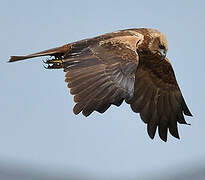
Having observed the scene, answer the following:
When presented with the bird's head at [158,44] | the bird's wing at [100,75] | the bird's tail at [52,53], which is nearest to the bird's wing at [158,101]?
the bird's head at [158,44]

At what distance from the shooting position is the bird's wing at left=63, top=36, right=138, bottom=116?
14.7 metres

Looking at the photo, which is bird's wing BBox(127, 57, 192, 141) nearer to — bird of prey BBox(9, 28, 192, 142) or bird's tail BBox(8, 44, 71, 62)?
bird of prey BBox(9, 28, 192, 142)

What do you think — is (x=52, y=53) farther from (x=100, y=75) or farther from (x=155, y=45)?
(x=155, y=45)

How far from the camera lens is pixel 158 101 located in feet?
57.8

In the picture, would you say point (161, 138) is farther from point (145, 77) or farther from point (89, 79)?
point (89, 79)

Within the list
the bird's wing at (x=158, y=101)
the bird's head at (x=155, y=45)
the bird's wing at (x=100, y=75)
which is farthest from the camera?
the bird's wing at (x=158, y=101)

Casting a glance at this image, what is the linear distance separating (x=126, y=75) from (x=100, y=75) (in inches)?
15.1

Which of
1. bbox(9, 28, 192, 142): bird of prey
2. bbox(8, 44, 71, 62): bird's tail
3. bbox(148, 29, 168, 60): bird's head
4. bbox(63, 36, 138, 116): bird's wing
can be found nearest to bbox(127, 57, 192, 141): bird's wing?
bbox(9, 28, 192, 142): bird of prey

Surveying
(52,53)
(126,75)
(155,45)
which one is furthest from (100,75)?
(155,45)

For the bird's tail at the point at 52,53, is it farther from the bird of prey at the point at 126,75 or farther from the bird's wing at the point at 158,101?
the bird's wing at the point at 158,101

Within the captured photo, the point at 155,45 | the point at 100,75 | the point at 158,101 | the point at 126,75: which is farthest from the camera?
the point at 158,101

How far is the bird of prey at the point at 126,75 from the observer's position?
583 inches

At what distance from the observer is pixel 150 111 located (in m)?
17.5
